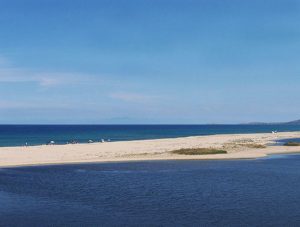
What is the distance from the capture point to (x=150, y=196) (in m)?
30.5

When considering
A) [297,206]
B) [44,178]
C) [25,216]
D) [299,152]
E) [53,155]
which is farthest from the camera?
[299,152]

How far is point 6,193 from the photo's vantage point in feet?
105

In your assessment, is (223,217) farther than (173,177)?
No

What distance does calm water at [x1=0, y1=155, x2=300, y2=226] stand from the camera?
78.6 feet

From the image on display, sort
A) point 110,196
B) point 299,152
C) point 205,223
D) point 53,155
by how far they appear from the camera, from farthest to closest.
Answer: point 299,152 < point 53,155 < point 110,196 < point 205,223

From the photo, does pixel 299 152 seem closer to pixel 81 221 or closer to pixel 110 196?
pixel 110 196

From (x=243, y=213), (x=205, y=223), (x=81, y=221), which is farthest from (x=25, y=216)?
(x=243, y=213)

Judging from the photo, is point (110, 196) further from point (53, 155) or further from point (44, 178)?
point (53, 155)

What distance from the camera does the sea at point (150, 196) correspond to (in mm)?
23953

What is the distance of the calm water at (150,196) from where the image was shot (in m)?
24.0

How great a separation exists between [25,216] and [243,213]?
1261cm

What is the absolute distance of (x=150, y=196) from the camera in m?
30.5

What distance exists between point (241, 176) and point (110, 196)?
15.5 meters

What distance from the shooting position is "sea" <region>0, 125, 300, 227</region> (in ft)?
78.6
